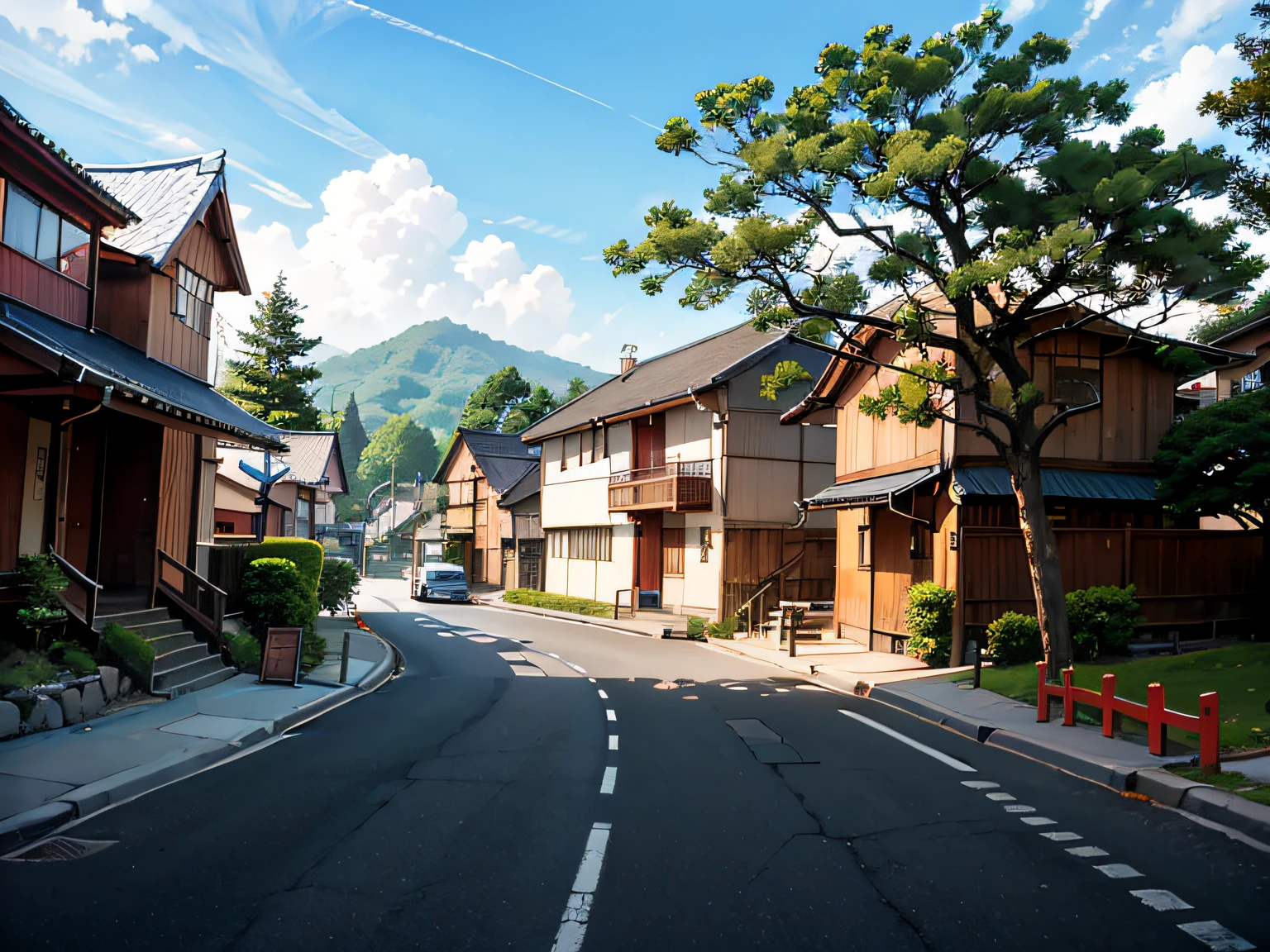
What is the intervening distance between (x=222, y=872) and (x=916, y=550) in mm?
16571

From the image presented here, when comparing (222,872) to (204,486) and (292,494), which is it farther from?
(292,494)

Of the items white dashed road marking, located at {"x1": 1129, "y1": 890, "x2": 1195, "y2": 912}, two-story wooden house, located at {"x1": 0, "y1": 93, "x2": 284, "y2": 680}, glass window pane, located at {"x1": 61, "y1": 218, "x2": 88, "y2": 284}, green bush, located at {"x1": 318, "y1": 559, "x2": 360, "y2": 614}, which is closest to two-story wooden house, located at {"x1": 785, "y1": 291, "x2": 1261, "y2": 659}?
white dashed road marking, located at {"x1": 1129, "y1": 890, "x2": 1195, "y2": 912}

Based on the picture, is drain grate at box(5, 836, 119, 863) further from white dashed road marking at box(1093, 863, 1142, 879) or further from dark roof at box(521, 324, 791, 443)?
dark roof at box(521, 324, 791, 443)

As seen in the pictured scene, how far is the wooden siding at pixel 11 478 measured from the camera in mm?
12227

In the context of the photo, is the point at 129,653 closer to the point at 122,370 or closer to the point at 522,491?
the point at 122,370

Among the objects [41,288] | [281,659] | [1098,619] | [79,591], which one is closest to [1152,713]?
[1098,619]

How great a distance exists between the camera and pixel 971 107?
43.8 ft

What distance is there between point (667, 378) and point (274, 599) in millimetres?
22280

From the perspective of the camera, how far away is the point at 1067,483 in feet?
61.6

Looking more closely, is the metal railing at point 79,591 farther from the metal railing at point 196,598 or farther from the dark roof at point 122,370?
the metal railing at point 196,598

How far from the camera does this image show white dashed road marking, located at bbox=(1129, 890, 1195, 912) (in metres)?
5.75

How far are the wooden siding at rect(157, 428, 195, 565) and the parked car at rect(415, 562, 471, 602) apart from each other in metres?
24.5

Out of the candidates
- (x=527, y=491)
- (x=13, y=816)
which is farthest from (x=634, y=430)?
(x=13, y=816)

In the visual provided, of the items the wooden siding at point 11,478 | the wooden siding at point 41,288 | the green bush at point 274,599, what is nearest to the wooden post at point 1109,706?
the green bush at point 274,599
